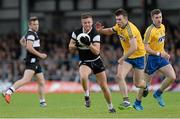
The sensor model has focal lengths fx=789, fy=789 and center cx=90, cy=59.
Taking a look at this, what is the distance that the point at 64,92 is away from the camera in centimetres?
3183

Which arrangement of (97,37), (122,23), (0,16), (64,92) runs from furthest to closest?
(0,16), (64,92), (122,23), (97,37)

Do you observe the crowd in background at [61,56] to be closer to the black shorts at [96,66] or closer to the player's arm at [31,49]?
the player's arm at [31,49]

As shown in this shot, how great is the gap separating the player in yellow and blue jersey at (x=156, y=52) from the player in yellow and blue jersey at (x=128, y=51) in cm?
24

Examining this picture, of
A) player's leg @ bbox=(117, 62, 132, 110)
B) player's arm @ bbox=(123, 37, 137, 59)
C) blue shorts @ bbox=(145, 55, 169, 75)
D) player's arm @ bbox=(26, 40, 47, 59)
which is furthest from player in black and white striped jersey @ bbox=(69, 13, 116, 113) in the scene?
player's arm @ bbox=(26, 40, 47, 59)

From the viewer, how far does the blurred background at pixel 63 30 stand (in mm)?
33281

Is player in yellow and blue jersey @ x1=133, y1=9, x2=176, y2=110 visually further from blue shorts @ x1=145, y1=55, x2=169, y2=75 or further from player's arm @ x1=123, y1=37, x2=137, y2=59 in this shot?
player's arm @ x1=123, y1=37, x2=137, y2=59

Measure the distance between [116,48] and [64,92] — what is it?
12.0ft

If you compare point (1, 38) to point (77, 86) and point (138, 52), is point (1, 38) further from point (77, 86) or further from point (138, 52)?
point (138, 52)

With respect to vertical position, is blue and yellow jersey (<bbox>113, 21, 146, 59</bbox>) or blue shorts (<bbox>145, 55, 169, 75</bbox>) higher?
blue and yellow jersey (<bbox>113, 21, 146, 59</bbox>)

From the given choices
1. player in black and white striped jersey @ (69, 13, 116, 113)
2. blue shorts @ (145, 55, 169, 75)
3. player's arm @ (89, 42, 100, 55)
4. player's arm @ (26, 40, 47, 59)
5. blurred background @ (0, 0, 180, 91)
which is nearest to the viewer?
player's arm @ (89, 42, 100, 55)

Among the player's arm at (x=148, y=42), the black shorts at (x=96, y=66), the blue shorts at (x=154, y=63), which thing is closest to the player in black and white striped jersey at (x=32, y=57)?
the blue shorts at (x=154, y=63)

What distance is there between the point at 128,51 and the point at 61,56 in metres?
16.0

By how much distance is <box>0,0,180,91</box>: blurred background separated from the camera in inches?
1310

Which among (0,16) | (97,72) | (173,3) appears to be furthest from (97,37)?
(0,16)
